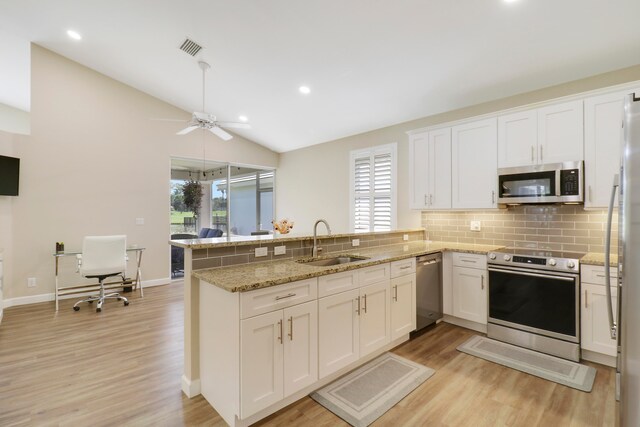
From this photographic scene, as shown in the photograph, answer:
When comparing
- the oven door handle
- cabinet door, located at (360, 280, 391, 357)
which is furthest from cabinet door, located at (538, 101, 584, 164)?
cabinet door, located at (360, 280, 391, 357)

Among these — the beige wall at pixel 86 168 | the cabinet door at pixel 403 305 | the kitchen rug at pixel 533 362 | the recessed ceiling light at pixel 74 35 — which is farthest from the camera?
the beige wall at pixel 86 168

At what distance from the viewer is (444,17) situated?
2.76m

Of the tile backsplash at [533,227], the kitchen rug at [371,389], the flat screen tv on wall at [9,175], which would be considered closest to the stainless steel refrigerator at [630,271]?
the kitchen rug at [371,389]

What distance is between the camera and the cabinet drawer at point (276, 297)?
5.92 feet

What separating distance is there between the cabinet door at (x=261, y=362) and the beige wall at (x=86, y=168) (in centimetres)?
452

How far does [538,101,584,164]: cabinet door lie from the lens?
9.68 feet

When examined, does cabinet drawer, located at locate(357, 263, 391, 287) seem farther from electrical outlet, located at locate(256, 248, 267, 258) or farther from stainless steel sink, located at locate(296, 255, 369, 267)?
electrical outlet, located at locate(256, 248, 267, 258)

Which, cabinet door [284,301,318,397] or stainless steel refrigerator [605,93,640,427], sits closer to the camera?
stainless steel refrigerator [605,93,640,427]

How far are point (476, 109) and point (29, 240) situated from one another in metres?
6.64

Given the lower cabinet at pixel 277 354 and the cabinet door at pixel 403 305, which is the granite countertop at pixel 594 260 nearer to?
the cabinet door at pixel 403 305

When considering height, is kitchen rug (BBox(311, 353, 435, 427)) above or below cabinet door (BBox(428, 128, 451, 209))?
below

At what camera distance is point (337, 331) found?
7.65ft

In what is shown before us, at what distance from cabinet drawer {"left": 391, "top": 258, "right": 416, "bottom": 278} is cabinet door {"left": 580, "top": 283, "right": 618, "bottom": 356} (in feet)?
4.73

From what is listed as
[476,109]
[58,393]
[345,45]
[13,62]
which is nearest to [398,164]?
[476,109]
